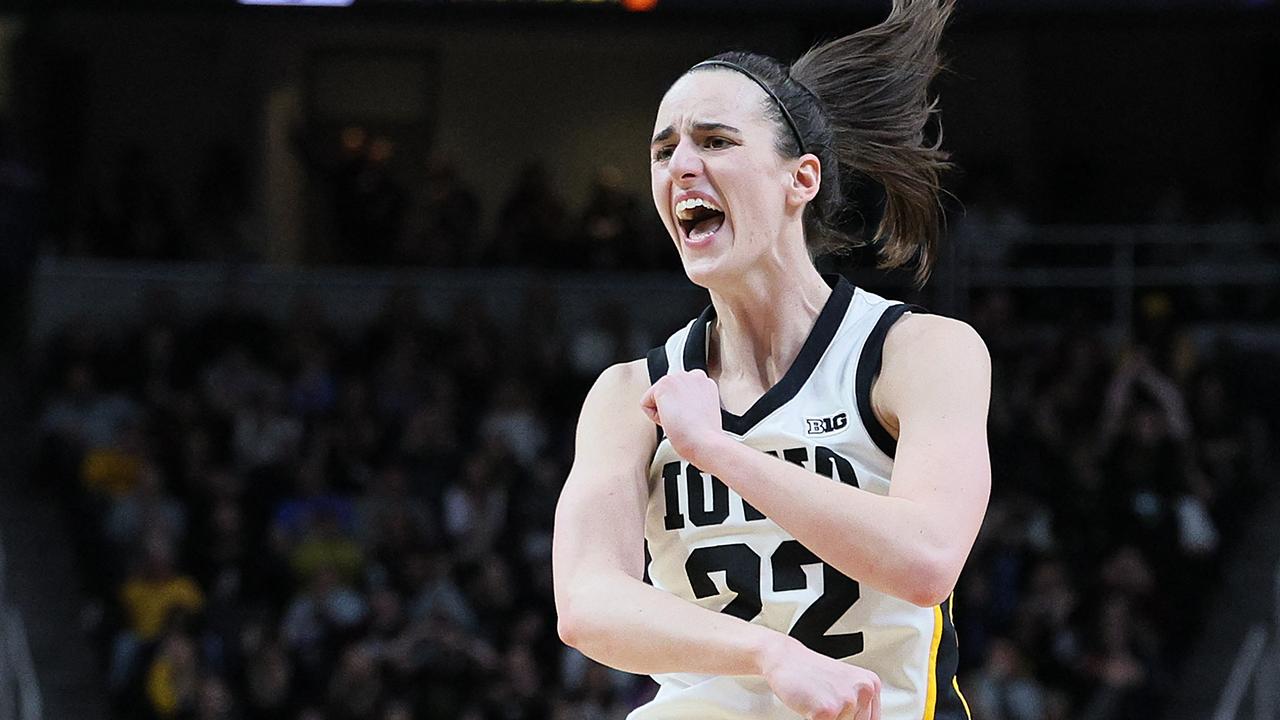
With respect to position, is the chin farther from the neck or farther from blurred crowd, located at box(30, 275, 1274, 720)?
blurred crowd, located at box(30, 275, 1274, 720)

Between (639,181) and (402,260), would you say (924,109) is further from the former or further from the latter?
(639,181)

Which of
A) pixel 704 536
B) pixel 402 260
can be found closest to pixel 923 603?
pixel 704 536

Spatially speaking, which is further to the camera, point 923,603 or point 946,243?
point 946,243

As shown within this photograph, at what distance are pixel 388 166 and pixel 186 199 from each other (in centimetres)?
187

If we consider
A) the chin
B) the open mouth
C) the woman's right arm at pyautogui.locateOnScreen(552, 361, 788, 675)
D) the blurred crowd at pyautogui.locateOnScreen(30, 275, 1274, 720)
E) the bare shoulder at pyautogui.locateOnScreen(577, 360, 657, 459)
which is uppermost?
the open mouth

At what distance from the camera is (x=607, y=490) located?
327 cm

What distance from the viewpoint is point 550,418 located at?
13398mm

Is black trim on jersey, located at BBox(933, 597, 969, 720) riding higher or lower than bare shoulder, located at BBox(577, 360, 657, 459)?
lower

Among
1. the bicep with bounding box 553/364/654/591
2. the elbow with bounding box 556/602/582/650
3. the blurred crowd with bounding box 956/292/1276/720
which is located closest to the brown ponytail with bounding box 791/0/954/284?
the bicep with bounding box 553/364/654/591

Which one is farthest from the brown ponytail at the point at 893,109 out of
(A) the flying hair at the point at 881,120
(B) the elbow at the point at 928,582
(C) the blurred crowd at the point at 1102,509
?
(C) the blurred crowd at the point at 1102,509

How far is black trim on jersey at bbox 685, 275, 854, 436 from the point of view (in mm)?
3270

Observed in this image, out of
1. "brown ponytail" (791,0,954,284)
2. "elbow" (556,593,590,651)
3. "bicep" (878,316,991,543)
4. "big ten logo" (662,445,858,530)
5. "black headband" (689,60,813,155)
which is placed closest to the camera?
"bicep" (878,316,991,543)

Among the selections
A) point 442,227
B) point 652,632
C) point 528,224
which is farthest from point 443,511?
point 652,632

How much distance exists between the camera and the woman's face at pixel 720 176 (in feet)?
10.6
